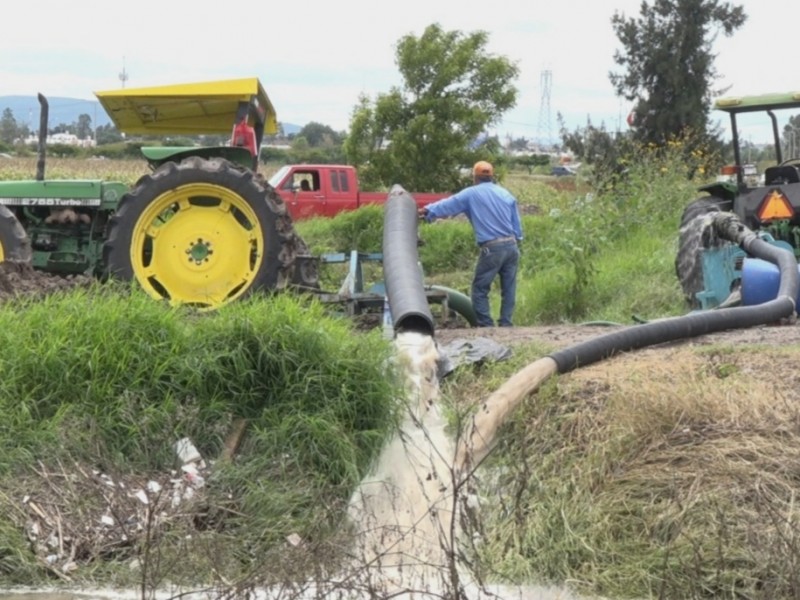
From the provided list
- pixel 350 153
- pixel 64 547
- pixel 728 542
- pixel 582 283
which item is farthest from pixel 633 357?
pixel 350 153

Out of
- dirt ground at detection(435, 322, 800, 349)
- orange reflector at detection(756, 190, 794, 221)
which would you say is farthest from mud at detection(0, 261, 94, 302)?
orange reflector at detection(756, 190, 794, 221)

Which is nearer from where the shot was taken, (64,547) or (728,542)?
(728,542)

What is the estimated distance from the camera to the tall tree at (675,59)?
109 ft

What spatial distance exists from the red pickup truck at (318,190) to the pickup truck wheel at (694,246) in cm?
1145

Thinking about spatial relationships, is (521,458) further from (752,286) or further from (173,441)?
(752,286)

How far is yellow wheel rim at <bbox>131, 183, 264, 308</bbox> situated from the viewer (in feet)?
25.2

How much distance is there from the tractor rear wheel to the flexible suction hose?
249 cm

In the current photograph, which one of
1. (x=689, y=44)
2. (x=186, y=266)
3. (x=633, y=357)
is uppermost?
(x=689, y=44)

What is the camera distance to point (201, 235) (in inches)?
305

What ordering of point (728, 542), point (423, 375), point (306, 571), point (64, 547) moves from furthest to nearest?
point (423, 375)
point (64, 547)
point (728, 542)
point (306, 571)

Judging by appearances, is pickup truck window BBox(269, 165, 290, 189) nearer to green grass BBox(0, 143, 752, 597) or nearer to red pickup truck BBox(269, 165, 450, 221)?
red pickup truck BBox(269, 165, 450, 221)

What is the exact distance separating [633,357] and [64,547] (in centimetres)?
323

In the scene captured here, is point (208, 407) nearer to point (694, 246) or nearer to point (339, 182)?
point (694, 246)

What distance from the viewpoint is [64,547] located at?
464 centimetres
